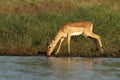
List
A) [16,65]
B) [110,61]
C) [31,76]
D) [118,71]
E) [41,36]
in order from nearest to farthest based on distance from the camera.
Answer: [31,76] → [118,71] → [16,65] → [110,61] → [41,36]

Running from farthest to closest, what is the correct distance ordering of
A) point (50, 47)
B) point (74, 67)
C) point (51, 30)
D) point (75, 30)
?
point (51, 30) → point (75, 30) → point (50, 47) → point (74, 67)

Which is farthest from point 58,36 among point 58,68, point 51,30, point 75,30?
point 58,68

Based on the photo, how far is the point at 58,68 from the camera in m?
17.2

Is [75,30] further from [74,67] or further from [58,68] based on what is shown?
[58,68]

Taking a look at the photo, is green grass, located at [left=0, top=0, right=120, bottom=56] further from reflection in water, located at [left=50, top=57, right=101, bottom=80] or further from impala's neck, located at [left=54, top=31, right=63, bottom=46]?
reflection in water, located at [left=50, top=57, right=101, bottom=80]

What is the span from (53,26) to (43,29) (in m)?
0.52

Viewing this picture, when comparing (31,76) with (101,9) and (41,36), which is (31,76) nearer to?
(41,36)

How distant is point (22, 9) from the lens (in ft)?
94.4

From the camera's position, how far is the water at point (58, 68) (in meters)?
15.4

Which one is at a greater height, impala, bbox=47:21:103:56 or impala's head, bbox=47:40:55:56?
impala, bbox=47:21:103:56

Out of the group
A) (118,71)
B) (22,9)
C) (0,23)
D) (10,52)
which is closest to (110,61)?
(118,71)

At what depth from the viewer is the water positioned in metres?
15.4

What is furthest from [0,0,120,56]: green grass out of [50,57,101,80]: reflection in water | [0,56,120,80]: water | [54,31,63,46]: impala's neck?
[0,56,120,80]: water

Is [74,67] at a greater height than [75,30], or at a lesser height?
lesser
